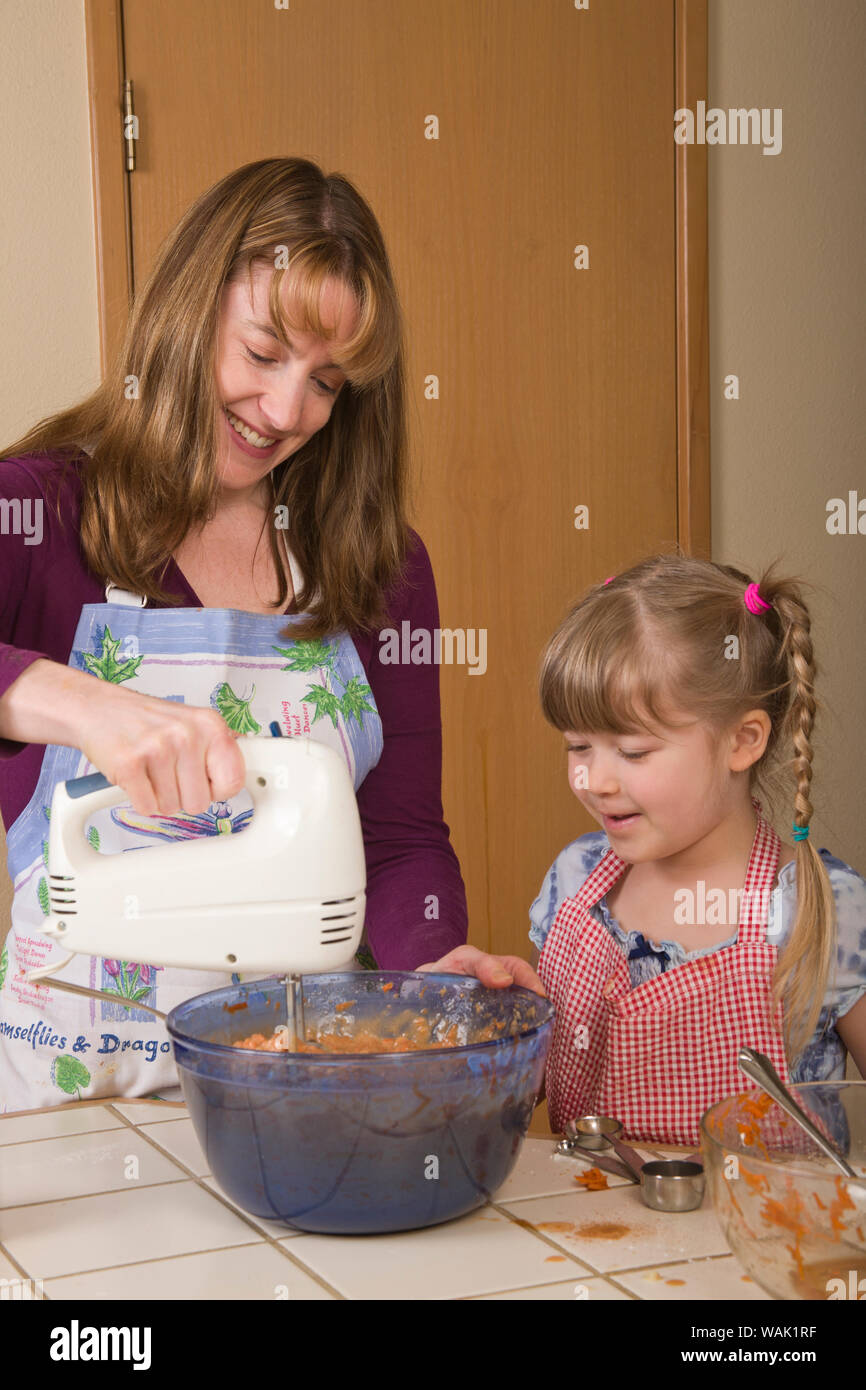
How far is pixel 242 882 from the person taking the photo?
0.88 metres

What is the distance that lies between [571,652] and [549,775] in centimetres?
102

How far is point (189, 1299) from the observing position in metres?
0.85

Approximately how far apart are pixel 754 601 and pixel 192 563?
0.64m

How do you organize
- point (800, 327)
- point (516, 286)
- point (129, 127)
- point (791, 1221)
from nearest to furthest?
point (791, 1221) → point (129, 127) → point (516, 286) → point (800, 327)

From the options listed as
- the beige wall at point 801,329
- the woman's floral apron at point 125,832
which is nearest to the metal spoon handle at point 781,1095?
the woman's floral apron at point 125,832

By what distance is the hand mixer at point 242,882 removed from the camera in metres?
0.88

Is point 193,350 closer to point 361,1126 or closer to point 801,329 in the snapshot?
point 361,1126

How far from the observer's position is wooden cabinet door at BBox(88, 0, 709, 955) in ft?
7.92

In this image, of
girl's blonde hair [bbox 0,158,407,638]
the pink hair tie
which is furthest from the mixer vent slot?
the pink hair tie

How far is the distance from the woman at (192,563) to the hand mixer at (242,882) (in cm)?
53

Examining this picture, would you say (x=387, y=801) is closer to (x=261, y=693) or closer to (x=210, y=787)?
(x=261, y=693)

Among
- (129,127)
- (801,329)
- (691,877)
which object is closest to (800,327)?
(801,329)

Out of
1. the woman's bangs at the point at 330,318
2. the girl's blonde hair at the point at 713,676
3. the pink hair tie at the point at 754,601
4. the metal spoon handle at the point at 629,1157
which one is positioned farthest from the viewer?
the pink hair tie at the point at 754,601

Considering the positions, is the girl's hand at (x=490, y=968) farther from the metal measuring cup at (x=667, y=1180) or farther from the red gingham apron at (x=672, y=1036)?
the red gingham apron at (x=672, y=1036)
